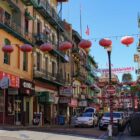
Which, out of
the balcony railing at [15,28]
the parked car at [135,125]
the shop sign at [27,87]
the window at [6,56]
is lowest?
the parked car at [135,125]

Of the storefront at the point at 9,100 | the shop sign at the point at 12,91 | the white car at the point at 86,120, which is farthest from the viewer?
the white car at the point at 86,120

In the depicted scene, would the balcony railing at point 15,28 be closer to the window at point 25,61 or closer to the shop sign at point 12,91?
the window at point 25,61

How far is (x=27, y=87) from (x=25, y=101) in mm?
2267

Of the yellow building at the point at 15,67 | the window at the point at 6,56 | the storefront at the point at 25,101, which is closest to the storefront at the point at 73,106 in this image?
the storefront at the point at 25,101

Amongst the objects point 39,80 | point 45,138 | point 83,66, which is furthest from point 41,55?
point 83,66

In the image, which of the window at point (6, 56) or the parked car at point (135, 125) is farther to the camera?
the window at point (6, 56)

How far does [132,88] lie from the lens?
3056 inches

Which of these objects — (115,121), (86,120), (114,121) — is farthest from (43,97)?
(115,121)

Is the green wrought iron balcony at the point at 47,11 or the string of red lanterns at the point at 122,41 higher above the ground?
the green wrought iron balcony at the point at 47,11

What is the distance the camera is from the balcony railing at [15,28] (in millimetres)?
33281

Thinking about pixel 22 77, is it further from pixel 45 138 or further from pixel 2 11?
pixel 45 138

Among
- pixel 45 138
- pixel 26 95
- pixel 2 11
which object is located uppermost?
pixel 2 11

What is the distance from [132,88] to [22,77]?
42897mm

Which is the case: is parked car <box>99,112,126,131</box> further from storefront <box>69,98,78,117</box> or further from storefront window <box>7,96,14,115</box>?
storefront <box>69,98,78,117</box>
